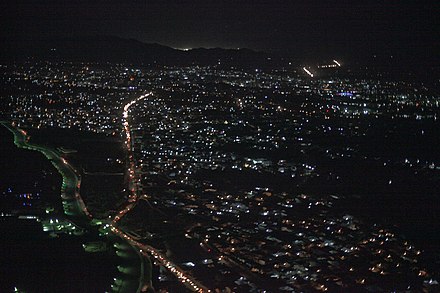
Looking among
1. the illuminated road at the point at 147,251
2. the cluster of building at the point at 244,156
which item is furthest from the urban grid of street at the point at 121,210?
the cluster of building at the point at 244,156

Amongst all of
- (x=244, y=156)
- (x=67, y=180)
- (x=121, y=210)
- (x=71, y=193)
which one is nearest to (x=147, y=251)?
(x=121, y=210)

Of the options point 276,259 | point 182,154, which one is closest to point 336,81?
point 182,154

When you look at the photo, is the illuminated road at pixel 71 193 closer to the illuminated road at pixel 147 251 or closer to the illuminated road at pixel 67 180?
the illuminated road at pixel 67 180

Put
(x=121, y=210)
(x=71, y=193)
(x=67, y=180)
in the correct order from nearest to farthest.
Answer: (x=121, y=210) → (x=71, y=193) → (x=67, y=180)

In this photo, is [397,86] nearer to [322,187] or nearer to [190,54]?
[322,187]

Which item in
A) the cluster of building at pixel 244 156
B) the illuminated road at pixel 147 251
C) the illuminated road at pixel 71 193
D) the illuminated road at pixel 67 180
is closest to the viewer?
the illuminated road at pixel 71 193

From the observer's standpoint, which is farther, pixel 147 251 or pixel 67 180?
pixel 67 180

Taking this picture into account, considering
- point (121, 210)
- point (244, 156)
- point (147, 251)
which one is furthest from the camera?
point (244, 156)

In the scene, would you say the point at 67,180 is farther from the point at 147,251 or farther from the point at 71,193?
the point at 147,251

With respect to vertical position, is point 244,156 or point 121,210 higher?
point 244,156

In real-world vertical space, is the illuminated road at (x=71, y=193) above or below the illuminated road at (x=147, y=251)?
above

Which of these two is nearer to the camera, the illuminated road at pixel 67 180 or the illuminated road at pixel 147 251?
the illuminated road at pixel 147 251
